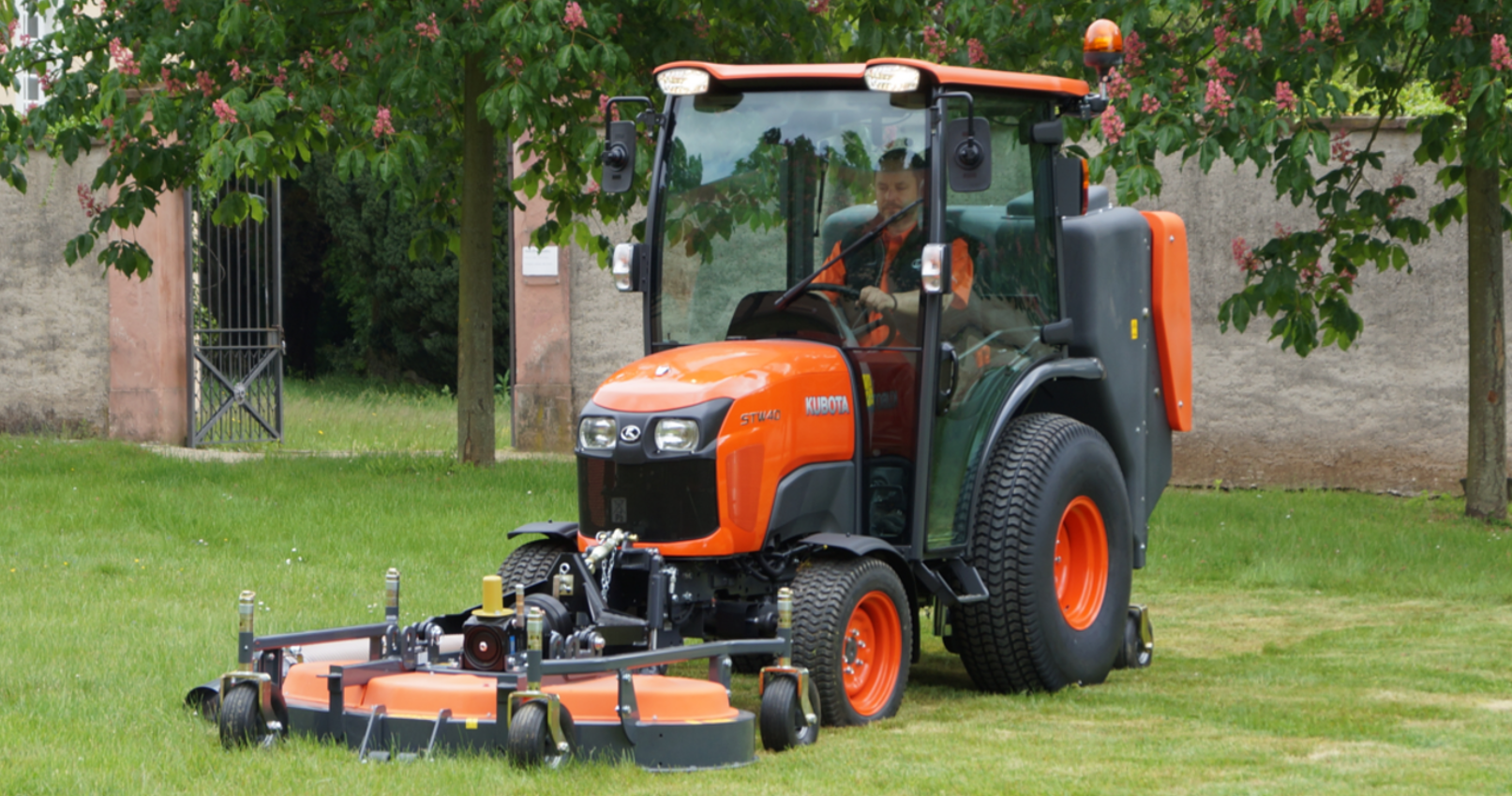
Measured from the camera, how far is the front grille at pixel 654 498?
6082 millimetres

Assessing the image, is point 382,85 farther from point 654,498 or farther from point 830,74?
point 654,498

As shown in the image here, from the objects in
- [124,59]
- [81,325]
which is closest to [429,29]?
[124,59]

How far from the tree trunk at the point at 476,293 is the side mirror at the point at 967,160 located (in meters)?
7.83

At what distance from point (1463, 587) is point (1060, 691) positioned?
398cm

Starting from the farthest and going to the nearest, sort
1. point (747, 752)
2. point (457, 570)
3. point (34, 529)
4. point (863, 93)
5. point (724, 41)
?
point (724, 41) → point (34, 529) → point (457, 570) → point (863, 93) → point (747, 752)

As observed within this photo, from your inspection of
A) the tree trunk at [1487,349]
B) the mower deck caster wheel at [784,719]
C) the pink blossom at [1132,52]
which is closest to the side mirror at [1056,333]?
the mower deck caster wheel at [784,719]

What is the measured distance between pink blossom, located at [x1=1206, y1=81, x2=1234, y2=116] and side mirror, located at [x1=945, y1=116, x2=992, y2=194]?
4.11 meters

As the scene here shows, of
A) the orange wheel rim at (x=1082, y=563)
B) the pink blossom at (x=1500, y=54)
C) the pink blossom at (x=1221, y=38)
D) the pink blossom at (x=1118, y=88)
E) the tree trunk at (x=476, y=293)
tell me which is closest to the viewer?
the orange wheel rim at (x=1082, y=563)

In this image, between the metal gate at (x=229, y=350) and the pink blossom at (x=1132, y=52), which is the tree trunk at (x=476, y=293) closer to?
the metal gate at (x=229, y=350)

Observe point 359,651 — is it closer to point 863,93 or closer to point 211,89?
point 863,93

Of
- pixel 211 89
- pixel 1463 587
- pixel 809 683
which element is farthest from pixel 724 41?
pixel 809 683

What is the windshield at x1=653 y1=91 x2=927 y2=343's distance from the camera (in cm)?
665

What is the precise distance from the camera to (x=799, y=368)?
6.35 meters

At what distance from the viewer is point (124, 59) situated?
37.9 feet
